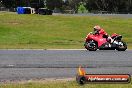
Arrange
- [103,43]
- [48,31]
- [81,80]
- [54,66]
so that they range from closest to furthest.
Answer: [81,80] < [54,66] < [103,43] < [48,31]

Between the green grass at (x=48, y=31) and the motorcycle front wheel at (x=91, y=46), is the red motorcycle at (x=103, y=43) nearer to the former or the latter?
the motorcycle front wheel at (x=91, y=46)

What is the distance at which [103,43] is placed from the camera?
21562mm

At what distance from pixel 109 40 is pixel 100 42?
49cm

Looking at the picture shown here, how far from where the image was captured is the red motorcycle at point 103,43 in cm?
2123

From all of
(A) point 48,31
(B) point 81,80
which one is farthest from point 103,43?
(A) point 48,31

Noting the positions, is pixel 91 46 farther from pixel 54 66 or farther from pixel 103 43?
pixel 54 66

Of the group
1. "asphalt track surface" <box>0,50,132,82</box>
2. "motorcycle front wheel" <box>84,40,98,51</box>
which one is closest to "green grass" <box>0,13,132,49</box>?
"motorcycle front wheel" <box>84,40,98,51</box>

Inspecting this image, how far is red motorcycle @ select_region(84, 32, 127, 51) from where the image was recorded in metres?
21.2

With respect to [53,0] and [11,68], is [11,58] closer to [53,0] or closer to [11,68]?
[11,68]

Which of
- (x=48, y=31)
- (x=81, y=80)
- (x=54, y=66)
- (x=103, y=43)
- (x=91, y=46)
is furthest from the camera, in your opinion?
(x=48, y=31)

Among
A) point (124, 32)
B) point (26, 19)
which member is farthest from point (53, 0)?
point (124, 32)

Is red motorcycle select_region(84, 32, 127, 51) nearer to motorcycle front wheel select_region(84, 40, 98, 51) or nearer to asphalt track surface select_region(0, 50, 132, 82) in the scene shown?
motorcycle front wheel select_region(84, 40, 98, 51)

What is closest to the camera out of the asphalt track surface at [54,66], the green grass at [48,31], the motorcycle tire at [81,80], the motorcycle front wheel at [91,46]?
the motorcycle tire at [81,80]

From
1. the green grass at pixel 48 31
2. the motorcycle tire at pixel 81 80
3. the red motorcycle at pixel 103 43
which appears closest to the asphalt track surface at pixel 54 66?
the motorcycle tire at pixel 81 80
